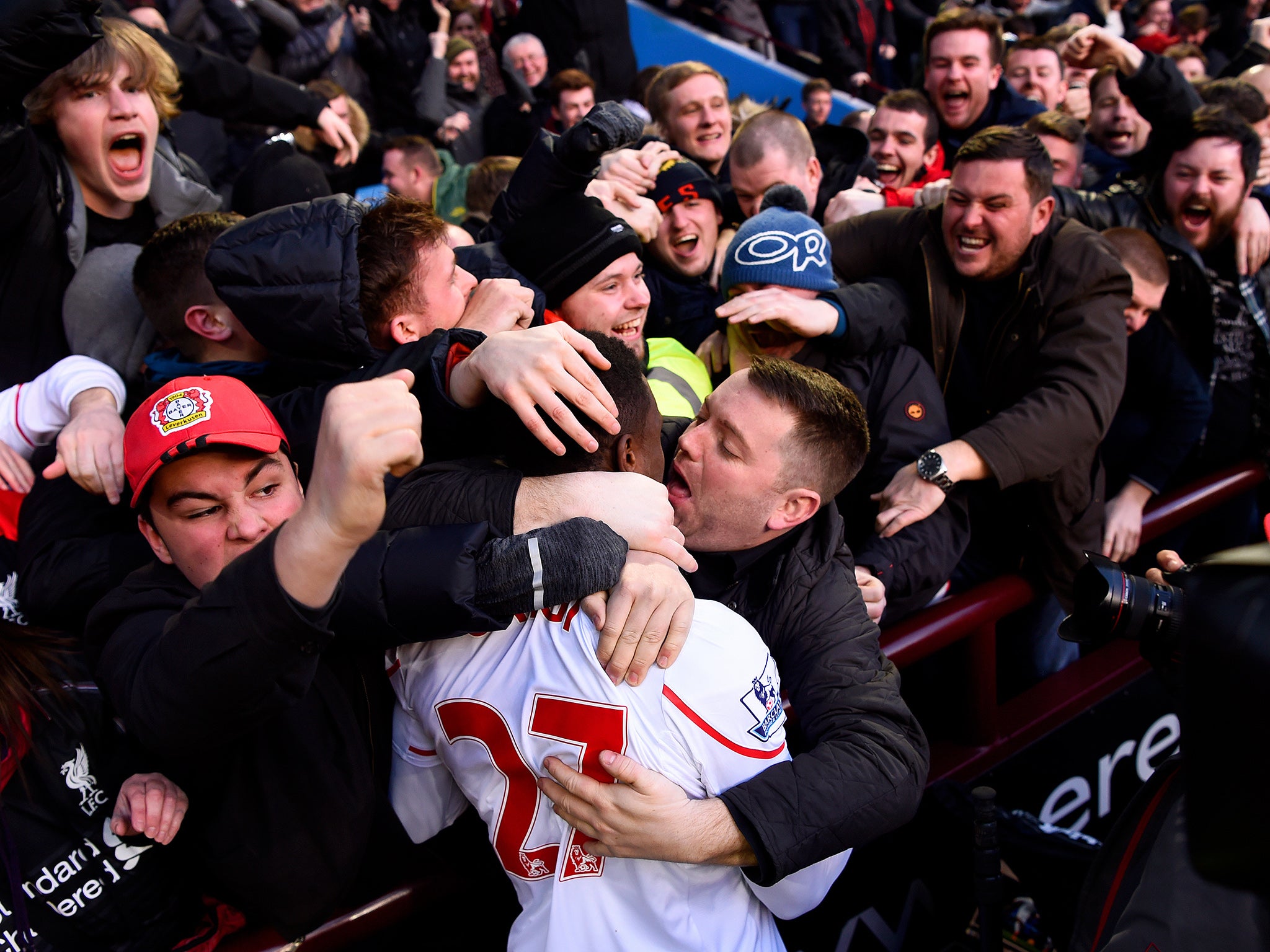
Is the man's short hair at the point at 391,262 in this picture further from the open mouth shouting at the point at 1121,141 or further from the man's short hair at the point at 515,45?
the man's short hair at the point at 515,45

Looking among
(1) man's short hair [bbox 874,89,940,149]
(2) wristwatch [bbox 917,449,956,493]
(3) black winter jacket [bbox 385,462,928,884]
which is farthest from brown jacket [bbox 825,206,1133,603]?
(1) man's short hair [bbox 874,89,940,149]

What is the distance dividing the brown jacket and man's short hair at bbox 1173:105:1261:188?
3.93ft

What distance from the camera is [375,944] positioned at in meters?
2.10

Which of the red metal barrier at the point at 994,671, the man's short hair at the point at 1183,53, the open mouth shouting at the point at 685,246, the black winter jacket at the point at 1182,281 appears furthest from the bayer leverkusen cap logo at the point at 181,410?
the man's short hair at the point at 1183,53

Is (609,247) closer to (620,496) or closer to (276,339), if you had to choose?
(276,339)

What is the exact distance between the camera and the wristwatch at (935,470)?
279 cm

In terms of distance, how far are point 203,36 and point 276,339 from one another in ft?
15.5

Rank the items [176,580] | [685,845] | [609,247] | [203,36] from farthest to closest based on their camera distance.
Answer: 1. [203,36]
2. [609,247]
3. [176,580]
4. [685,845]

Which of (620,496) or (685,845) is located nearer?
(685,845)

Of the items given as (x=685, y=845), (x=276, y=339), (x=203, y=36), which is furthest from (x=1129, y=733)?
(x=203, y=36)

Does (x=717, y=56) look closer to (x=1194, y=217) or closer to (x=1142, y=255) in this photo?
(x=1194, y=217)

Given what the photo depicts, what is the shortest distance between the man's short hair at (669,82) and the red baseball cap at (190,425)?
3.52 meters

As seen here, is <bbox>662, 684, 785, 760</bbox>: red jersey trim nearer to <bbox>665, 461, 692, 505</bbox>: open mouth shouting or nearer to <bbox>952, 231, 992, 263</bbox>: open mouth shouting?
<bbox>665, 461, 692, 505</bbox>: open mouth shouting

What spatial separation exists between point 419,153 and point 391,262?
3.64 m
